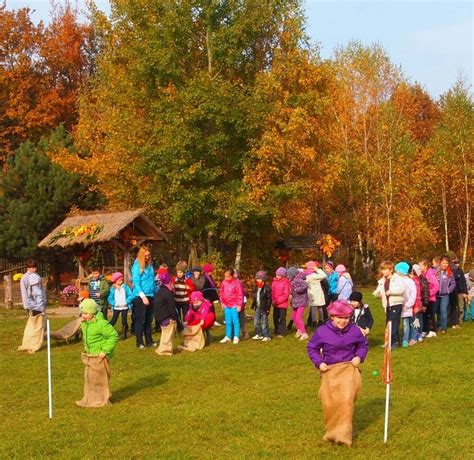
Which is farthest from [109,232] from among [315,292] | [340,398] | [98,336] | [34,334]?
[340,398]

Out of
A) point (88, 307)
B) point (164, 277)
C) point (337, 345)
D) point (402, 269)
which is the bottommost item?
point (337, 345)

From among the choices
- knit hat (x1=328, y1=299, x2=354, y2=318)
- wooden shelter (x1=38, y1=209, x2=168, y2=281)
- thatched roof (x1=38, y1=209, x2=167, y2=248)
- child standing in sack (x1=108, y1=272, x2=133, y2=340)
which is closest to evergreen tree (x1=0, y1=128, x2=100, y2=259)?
thatched roof (x1=38, y1=209, x2=167, y2=248)

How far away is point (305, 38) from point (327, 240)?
947cm

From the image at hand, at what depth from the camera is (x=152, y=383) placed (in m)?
11.7

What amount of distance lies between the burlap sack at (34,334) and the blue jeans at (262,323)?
4.95 metres

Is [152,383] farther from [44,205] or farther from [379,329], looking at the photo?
[44,205]

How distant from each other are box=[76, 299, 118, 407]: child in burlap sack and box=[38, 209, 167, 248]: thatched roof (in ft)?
47.5

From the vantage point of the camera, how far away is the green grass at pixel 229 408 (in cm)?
781

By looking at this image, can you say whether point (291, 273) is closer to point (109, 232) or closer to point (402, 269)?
point (402, 269)

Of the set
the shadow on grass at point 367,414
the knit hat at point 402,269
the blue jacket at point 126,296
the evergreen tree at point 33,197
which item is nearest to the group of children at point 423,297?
the knit hat at point 402,269

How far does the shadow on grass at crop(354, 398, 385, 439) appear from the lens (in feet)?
28.2

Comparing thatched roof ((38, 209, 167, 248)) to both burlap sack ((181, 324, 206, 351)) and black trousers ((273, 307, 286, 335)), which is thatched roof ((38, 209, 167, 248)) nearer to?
black trousers ((273, 307, 286, 335))

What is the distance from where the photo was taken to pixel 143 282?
15.8m

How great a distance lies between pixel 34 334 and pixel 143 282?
2.66 m
